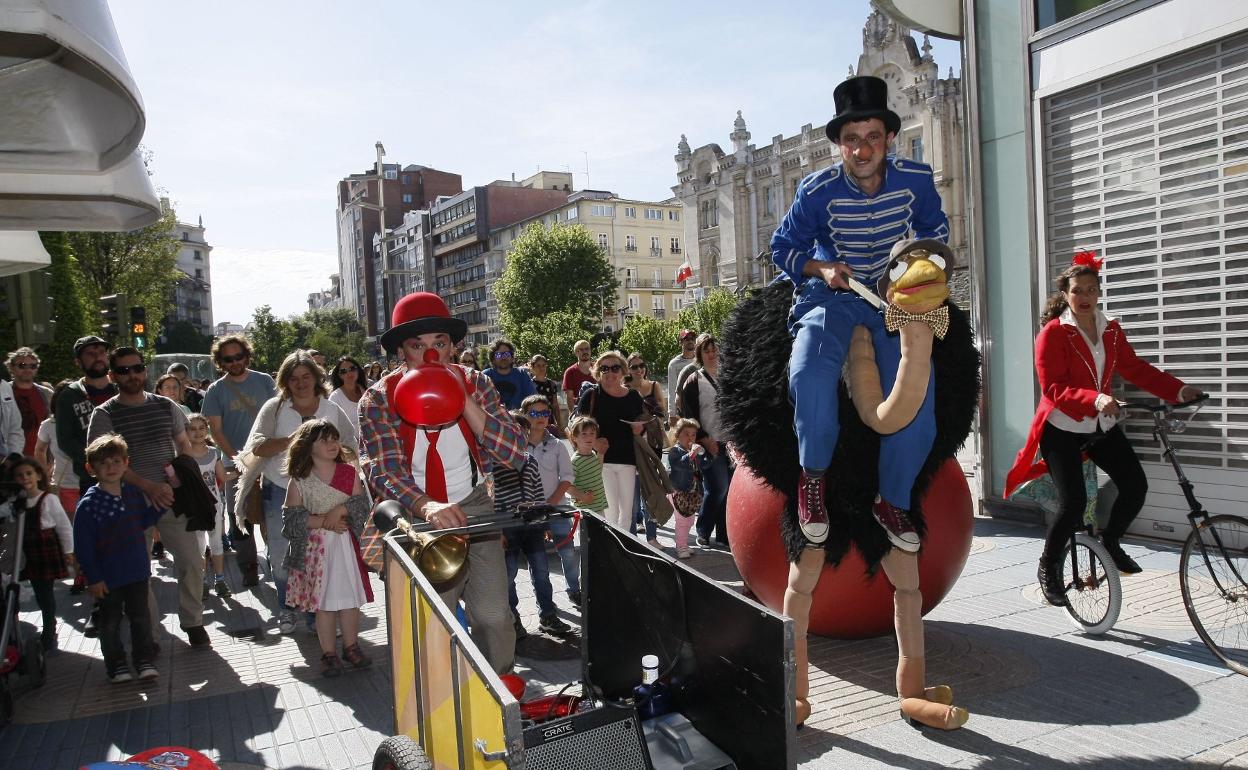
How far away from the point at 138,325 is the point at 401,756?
1724 centimetres

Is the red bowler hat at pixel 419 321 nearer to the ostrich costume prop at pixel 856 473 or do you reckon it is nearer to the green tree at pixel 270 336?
the ostrich costume prop at pixel 856 473

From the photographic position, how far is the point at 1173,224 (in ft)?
23.9

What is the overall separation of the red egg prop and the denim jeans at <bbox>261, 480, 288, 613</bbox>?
3691 millimetres

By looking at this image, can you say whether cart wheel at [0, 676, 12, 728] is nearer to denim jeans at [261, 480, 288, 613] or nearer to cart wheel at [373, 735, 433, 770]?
denim jeans at [261, 480, 288, 613]

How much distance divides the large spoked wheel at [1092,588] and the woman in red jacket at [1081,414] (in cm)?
9

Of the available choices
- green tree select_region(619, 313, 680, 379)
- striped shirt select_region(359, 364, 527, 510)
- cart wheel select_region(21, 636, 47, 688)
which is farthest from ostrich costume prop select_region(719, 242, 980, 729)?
green tree select_region(619, 313, 680, 379)

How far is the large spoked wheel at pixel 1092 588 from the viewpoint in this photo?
5.16 m

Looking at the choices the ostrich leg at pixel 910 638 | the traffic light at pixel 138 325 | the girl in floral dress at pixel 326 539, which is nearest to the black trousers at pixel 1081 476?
the ostrich leg at pixel 910 638

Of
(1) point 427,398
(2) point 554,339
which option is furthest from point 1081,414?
(2) point 554,339

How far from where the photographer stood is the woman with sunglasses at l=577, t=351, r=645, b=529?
26.8 feet

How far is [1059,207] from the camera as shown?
809 centimetres

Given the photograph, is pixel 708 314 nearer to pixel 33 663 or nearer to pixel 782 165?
pixel 782 165

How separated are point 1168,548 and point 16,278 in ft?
34.0

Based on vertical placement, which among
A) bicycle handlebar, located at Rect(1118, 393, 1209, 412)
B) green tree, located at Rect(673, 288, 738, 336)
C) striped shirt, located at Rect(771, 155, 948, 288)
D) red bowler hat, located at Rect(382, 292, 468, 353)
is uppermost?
green tree, located at Rect(673, 288, 738, 336)
